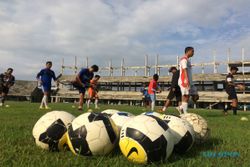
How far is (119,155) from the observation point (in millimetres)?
4145

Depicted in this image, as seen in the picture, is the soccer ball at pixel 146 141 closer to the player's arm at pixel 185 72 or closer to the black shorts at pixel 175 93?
the player's arm at pixel 185 72

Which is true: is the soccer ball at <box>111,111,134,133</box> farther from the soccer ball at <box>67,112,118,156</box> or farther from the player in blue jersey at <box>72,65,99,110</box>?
the player in blue jersey at <box>72,65,99,110</box>

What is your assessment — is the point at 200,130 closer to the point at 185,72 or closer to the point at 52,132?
the point at 52,132

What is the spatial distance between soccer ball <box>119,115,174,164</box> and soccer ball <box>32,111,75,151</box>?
1.07m

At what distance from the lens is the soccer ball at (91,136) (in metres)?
3.89

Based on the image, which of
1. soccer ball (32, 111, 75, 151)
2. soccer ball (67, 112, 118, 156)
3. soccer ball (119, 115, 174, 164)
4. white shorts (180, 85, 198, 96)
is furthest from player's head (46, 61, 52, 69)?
soccer ball (119, 115, 174, 164)

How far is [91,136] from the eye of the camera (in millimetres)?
3902

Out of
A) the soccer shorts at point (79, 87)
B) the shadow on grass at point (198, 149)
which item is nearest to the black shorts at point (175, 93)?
the soccer shorts at point (79, 87)

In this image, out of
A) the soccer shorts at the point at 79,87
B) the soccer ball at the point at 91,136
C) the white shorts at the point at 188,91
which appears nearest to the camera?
the soccer ball at the point at 91,136

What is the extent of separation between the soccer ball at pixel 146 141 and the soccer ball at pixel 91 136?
25 centimetres

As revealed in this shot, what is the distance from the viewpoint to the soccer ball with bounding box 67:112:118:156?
3.89m

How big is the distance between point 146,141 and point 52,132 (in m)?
1.59

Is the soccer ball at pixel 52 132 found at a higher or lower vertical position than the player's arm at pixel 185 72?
lower

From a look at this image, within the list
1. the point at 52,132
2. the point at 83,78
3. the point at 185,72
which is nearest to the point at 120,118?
A: the point at 52,132
